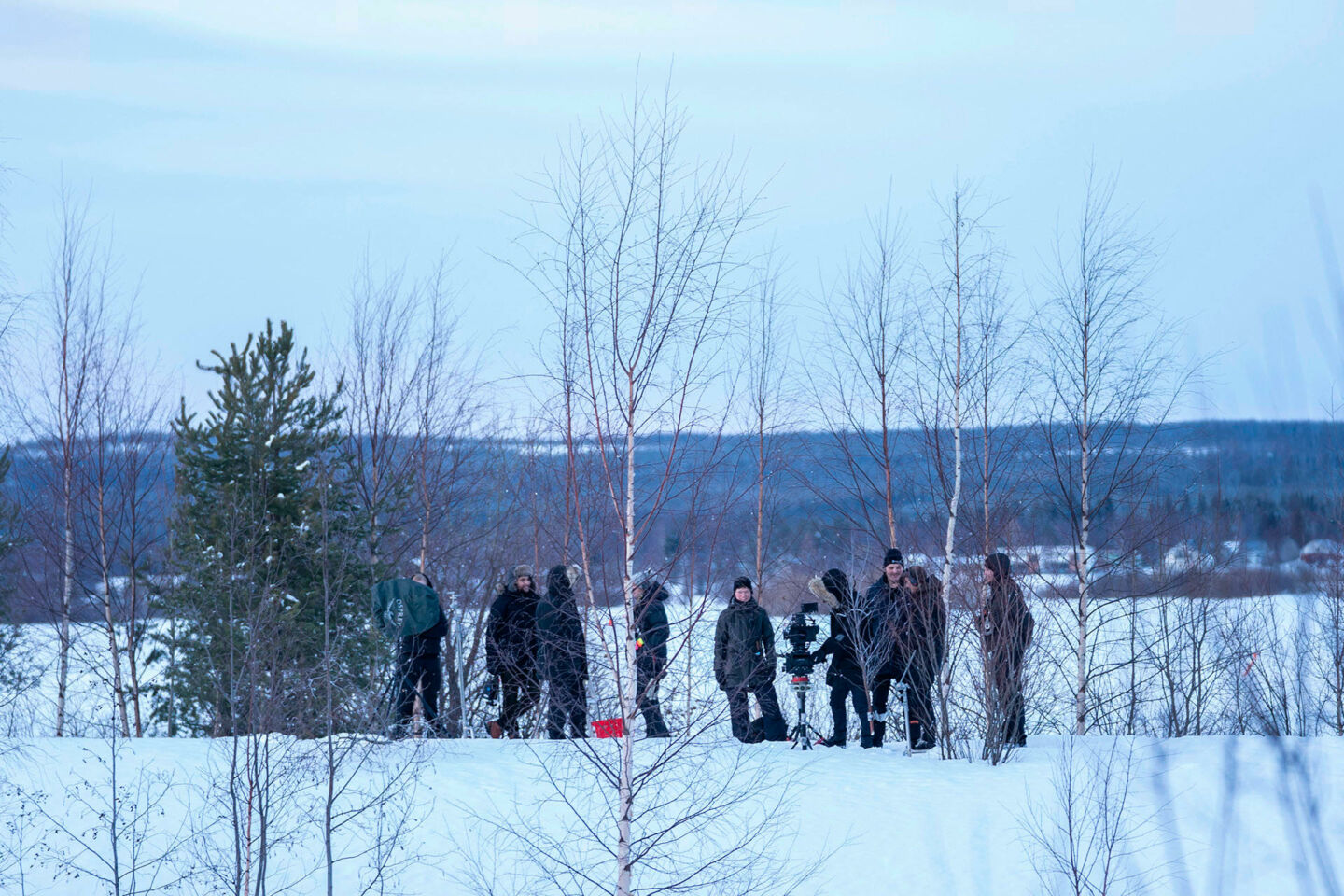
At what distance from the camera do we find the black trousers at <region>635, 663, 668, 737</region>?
6.82m

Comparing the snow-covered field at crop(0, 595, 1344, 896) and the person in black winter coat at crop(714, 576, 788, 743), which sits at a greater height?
the person in black winter coat at crop(714, 576, 788, 743)

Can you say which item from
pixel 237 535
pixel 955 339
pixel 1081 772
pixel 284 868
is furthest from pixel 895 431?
pixel 284 868

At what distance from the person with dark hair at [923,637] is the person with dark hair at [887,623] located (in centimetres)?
9

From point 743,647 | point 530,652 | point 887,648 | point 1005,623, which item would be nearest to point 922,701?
point 887,648

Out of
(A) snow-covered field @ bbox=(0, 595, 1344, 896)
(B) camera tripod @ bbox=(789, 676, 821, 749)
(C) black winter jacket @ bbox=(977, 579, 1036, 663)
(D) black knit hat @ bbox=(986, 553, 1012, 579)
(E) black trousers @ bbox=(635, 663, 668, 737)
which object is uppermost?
(D) black knit hat @ bbox=(986, 553, 1012, 579)

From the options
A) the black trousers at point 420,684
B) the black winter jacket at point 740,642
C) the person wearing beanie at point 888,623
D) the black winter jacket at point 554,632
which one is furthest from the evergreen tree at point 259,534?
the person wearing beanie at point 888,623

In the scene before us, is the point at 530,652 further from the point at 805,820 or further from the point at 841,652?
the point at 805,820

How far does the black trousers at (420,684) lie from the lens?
1036 centimetres

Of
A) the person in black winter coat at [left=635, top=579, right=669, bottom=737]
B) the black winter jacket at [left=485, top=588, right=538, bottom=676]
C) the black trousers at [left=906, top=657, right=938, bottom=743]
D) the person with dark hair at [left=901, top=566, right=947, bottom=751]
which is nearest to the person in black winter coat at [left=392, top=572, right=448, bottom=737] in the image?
the black winter jacket at [left=485, top=588, right=538, bottom=676]

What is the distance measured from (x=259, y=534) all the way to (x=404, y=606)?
224cm

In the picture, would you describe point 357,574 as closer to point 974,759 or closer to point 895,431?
point 974,759

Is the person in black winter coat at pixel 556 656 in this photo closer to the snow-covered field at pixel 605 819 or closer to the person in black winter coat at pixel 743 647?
the snow-covered field at pixel 605 819

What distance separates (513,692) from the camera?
1143cm

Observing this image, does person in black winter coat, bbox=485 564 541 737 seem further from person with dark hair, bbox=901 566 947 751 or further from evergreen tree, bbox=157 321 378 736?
person with dark hair, bbox=901 566 947 751
